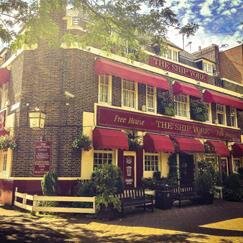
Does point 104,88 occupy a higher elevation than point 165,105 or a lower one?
higher

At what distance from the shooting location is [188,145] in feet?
59.4

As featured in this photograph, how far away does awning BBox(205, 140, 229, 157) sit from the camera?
64.7 feet

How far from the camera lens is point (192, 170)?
19.8 meters

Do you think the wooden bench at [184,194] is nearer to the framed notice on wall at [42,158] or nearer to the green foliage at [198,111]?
the framed notice on wall at [42,158]

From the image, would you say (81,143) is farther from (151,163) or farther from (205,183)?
(205,183)

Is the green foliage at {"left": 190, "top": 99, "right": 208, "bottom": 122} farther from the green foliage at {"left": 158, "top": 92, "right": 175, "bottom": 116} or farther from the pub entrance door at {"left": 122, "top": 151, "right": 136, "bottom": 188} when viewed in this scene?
the pub entrance door at {"left": 122, "top": 151, "right": 136, "bottom": 188}

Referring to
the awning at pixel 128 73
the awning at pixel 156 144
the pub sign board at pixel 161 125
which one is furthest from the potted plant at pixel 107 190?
the awning at pixel 128 73

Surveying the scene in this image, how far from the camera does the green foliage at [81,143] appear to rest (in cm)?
1359

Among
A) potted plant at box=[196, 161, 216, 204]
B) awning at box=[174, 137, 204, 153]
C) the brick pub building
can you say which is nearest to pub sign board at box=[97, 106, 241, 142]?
the brick pub building

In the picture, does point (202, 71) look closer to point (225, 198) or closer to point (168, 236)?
point (225, 198)

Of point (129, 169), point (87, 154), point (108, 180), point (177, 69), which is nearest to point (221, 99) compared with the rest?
point (177, 69)

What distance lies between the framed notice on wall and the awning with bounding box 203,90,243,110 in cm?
1201

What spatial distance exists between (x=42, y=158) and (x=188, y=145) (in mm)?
9015

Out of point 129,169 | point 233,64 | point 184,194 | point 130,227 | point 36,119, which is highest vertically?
point 233,64
